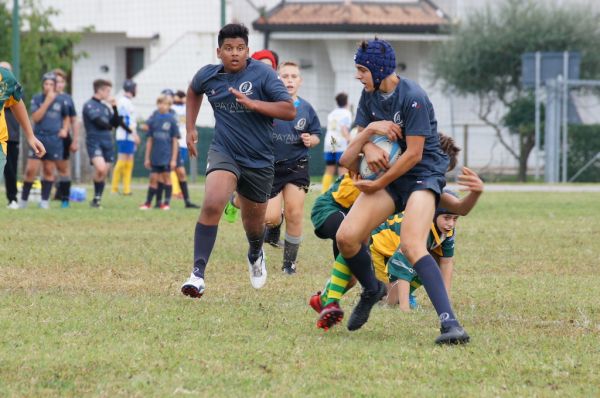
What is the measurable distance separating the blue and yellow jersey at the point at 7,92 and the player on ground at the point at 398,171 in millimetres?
3072

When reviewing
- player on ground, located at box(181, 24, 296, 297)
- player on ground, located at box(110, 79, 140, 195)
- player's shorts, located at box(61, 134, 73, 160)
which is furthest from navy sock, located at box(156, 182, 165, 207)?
player on ground, located at box(181, 24, 296, 297)

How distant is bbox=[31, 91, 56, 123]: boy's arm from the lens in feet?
60.4

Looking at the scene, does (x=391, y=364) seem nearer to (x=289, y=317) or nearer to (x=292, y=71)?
(x=289, y=317)

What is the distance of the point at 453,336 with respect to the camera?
6.68 m

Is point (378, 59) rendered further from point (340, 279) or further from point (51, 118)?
point (51, 118)

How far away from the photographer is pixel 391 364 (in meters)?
6.15

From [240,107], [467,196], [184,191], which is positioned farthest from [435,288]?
[184,191]

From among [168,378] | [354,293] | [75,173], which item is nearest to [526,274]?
[354,293]

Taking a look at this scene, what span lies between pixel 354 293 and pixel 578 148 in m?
23.9

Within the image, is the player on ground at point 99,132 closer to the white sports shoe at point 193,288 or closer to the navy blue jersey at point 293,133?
the navy blue jersey at point 293,133

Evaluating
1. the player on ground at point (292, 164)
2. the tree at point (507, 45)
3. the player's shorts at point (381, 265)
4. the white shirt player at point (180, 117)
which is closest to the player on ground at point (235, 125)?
the player's shorts at point (381, 265)

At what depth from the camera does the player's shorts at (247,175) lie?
27.9 feet

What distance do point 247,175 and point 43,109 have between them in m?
10.4

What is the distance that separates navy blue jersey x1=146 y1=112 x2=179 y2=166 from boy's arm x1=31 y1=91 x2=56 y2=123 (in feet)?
6.36
